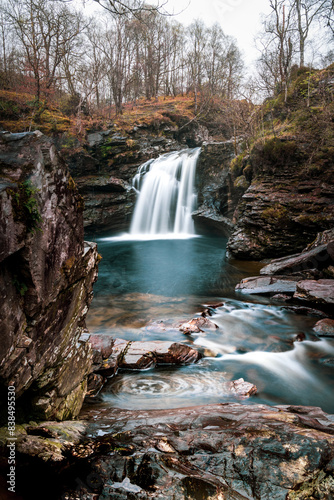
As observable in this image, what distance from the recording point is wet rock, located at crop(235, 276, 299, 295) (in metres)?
8.50

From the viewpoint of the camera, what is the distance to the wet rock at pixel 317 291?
6918 mm

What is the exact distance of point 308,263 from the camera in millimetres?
8953

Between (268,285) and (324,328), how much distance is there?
9.04 feet

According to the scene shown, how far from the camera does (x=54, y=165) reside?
247cm

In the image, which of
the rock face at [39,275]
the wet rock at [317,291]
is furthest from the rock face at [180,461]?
the wet rock at [317,291]

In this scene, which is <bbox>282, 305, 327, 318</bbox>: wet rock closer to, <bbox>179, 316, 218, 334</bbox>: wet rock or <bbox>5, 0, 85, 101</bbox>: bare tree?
<bbox>179, 316, 218, 334</bbox>: wet rock

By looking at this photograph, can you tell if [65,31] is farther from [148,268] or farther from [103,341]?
[103,341]

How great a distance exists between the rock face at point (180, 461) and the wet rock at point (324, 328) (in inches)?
164

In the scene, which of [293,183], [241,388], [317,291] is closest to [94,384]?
[241,388]

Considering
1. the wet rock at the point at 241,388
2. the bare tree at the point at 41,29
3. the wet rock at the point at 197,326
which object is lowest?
the wet rock at the point at 241,388

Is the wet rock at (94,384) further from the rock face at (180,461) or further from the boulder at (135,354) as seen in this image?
the rock face at (180,461)

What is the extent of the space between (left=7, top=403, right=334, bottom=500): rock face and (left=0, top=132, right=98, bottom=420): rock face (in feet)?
1.26

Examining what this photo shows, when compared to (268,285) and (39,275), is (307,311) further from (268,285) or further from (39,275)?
(39,275)

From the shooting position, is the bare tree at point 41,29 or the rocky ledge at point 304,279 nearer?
the rocky ledge at point 304,279
